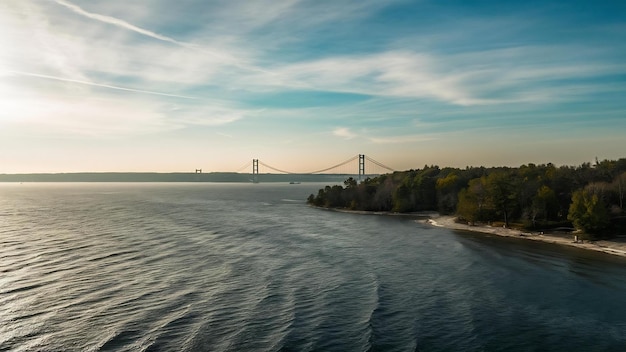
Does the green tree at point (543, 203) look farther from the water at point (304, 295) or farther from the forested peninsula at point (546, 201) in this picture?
the water at point (304, 295)

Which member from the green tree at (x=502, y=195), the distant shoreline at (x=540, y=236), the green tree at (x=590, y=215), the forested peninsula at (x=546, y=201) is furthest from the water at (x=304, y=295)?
the green tree at (x=502, y=195)

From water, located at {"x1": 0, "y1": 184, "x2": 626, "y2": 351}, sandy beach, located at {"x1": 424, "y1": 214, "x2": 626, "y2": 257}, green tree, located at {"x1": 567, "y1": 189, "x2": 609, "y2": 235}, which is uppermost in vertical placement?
green tree, located at {"x1": 567, "y1": 189, "x2": 609, "y2": 235}

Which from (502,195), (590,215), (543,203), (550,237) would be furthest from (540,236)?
(502,195)

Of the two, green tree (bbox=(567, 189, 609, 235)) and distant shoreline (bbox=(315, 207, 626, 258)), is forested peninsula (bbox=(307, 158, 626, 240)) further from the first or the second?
distant shoreline (bbox=(315, 207, 626, 258))

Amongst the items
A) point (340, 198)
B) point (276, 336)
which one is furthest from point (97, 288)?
point (340, 198)

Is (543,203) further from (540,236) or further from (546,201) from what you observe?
(540,236)

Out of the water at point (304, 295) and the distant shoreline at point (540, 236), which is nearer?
the water at point (304, 295)

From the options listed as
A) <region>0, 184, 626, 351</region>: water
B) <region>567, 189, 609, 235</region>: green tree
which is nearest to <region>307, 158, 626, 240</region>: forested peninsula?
<region>567, 189, 609, 235</region>: green tree
